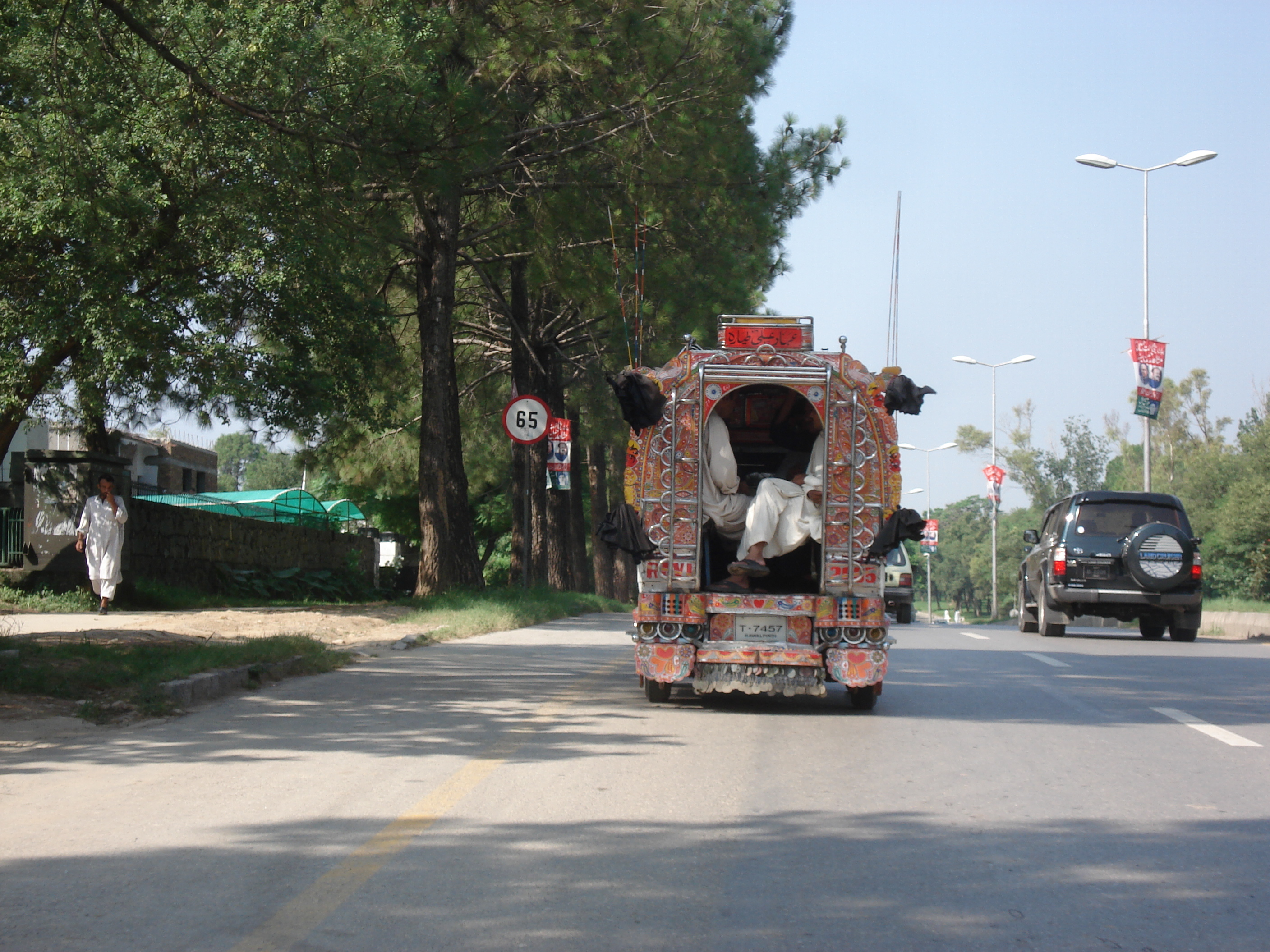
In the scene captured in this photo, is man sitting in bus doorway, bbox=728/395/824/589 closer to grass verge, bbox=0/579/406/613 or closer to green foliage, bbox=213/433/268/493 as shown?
grass verge, bbox=0/579/406/613

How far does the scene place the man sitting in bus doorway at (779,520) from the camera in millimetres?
9891

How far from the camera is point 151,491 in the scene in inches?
1212

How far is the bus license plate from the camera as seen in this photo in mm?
9648

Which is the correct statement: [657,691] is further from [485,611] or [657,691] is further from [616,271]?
[616,271]

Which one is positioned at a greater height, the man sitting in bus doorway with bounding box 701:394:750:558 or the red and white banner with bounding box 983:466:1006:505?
the red and white banner with bounding box 983:466:1006:505

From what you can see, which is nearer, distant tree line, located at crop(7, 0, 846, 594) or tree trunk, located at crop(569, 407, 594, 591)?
distant tree line, located at crop(7, 0, 846, 594)

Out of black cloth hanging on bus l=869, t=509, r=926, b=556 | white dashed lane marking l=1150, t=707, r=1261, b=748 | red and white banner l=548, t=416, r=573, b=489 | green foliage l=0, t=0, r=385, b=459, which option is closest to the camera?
white dashed lane marking l=1150, t=707, r=1261, b=748

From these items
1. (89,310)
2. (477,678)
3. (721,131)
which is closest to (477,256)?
(721,131)

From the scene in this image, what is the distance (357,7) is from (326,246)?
8.92 feet

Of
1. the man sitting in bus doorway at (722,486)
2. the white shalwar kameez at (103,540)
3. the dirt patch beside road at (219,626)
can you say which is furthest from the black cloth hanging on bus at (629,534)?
the white shalwar kameez at (103,540)

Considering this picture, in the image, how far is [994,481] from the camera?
54.6 meters

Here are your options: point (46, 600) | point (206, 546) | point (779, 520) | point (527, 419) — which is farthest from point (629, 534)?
point (206, 546)

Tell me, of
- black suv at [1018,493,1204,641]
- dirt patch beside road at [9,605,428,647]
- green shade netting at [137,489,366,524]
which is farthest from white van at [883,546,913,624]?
dirt patch beside road at [9,605,428,647]

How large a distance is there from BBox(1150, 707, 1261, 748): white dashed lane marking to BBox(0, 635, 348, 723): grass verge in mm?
7302
